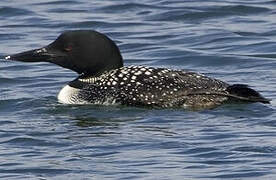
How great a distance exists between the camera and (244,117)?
11555 millimetres

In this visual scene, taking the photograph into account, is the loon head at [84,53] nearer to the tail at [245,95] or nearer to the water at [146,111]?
the water at [146,111]

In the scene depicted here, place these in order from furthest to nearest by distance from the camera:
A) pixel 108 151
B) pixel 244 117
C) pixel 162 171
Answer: pixel 244 117, pixel 108 151, pixel 162 171

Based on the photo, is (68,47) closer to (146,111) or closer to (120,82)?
(120,82)

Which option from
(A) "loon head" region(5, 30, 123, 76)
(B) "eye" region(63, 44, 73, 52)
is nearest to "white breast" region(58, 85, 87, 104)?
(A) "loon head" region(5, 30, 123, 76)

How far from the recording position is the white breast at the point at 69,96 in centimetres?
1238

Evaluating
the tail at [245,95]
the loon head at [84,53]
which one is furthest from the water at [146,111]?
the loon head at [84,53]

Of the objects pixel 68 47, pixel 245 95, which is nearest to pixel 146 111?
pixel 245 95

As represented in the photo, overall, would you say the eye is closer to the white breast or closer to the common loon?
the common loon

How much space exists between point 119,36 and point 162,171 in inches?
281

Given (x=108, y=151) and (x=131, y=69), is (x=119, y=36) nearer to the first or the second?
(x=131, y=69)

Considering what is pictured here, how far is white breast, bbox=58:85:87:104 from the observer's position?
12.4m

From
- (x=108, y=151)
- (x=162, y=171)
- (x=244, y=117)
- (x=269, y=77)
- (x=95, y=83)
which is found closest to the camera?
(x=162, y=171)

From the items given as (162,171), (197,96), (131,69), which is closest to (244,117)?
(197,96)

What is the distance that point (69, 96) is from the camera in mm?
12414
